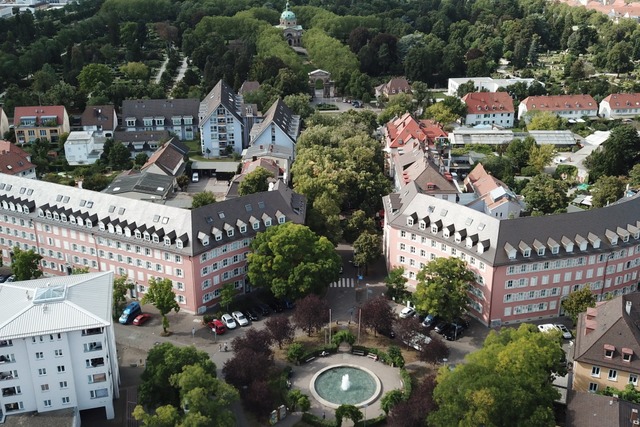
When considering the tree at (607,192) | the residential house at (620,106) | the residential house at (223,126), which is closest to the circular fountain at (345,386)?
the tree at (607,192)

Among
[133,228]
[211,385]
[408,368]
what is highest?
[133,228]

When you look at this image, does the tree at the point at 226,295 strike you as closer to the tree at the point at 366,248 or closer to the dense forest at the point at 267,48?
the tree at the point at 366,248

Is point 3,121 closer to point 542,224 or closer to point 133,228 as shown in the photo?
point 133,228

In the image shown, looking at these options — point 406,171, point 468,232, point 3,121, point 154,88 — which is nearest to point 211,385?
point 468,232

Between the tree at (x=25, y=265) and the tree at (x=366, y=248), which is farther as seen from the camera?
the tree at (x=366, y=248)

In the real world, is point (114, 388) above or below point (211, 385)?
below

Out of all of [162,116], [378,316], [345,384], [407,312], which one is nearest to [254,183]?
[407,312]
